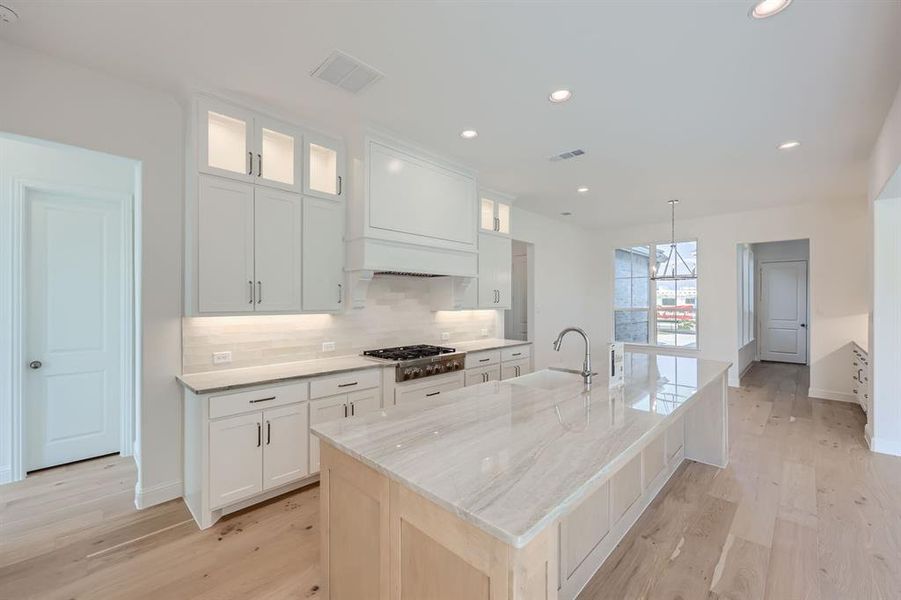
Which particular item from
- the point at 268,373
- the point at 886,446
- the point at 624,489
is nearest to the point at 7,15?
the point at 268,373

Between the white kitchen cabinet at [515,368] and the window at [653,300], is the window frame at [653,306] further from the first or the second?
the white kitchen cabinet at [515,368]

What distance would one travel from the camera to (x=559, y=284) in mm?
6535

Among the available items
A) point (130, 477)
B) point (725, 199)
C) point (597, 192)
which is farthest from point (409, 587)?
point (725, 199)

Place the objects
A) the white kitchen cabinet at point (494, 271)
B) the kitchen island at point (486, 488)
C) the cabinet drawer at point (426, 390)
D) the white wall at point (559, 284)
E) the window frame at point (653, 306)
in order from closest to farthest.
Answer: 1. the kitchen island at point (486, 488)
2. the cabinet drawer at point (426, 390)
3. the white kitchen cabinet at point (494, 271)
4. the white wall at point (559, 284)
5. the window frame at point (653, 306)

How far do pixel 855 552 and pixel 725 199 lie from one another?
4.33 meters

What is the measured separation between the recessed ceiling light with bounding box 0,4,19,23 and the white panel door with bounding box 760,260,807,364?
10.9 metres

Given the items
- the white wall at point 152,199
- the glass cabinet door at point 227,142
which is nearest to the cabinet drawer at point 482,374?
the white wall at point 152,199

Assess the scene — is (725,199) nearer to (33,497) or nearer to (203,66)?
(203,66)

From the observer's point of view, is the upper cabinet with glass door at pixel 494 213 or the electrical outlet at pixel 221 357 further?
the upper cabinet with glass door at pixel 494 213

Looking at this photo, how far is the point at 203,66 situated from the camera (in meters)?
2.30

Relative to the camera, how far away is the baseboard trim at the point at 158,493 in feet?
8.46

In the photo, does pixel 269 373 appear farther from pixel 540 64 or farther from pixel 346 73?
pixel 540 64

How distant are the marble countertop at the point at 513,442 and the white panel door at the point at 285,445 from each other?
124 cm

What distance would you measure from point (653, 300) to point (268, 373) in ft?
20.9
